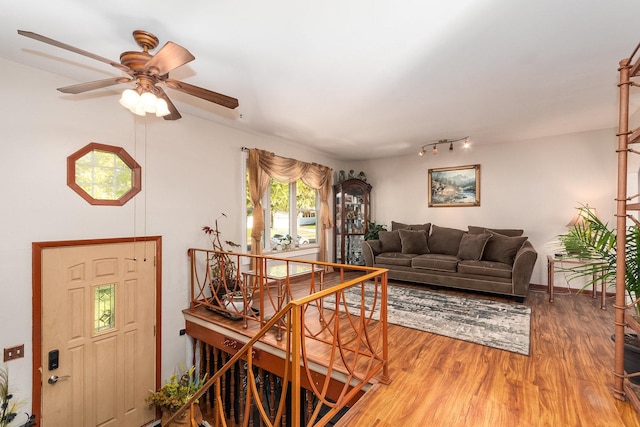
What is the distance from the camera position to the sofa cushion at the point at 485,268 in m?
4.18

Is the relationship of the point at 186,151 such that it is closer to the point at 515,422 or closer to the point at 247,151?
the point at 247,151

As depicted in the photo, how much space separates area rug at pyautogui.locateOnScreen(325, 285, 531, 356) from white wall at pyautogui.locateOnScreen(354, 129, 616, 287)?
5.91 feet

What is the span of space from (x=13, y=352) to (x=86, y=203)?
139 cm

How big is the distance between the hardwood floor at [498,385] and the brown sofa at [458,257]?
1075 millimetres

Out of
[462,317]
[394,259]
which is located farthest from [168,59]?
[394,259]

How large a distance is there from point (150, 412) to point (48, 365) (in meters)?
1.27

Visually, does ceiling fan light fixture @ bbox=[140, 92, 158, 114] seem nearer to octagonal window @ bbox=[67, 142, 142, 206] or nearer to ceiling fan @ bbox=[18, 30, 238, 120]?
ceiling fan @ bbox=[18, 30, 238, 120]

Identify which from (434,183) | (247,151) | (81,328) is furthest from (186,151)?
(434,183)

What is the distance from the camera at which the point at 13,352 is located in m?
2.43

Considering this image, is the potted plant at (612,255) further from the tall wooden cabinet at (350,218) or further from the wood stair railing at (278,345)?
the tall wooden cabinet at (350,218)

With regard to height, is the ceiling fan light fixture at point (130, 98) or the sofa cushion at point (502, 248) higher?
the ceiling fan light fixture at point (130, 98)

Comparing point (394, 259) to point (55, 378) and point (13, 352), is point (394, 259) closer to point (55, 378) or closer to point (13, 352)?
point (55, 378)

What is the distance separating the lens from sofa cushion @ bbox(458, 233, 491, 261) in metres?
4.68

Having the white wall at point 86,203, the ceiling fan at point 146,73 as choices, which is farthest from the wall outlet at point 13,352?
the ceiling fan at point 146,73
